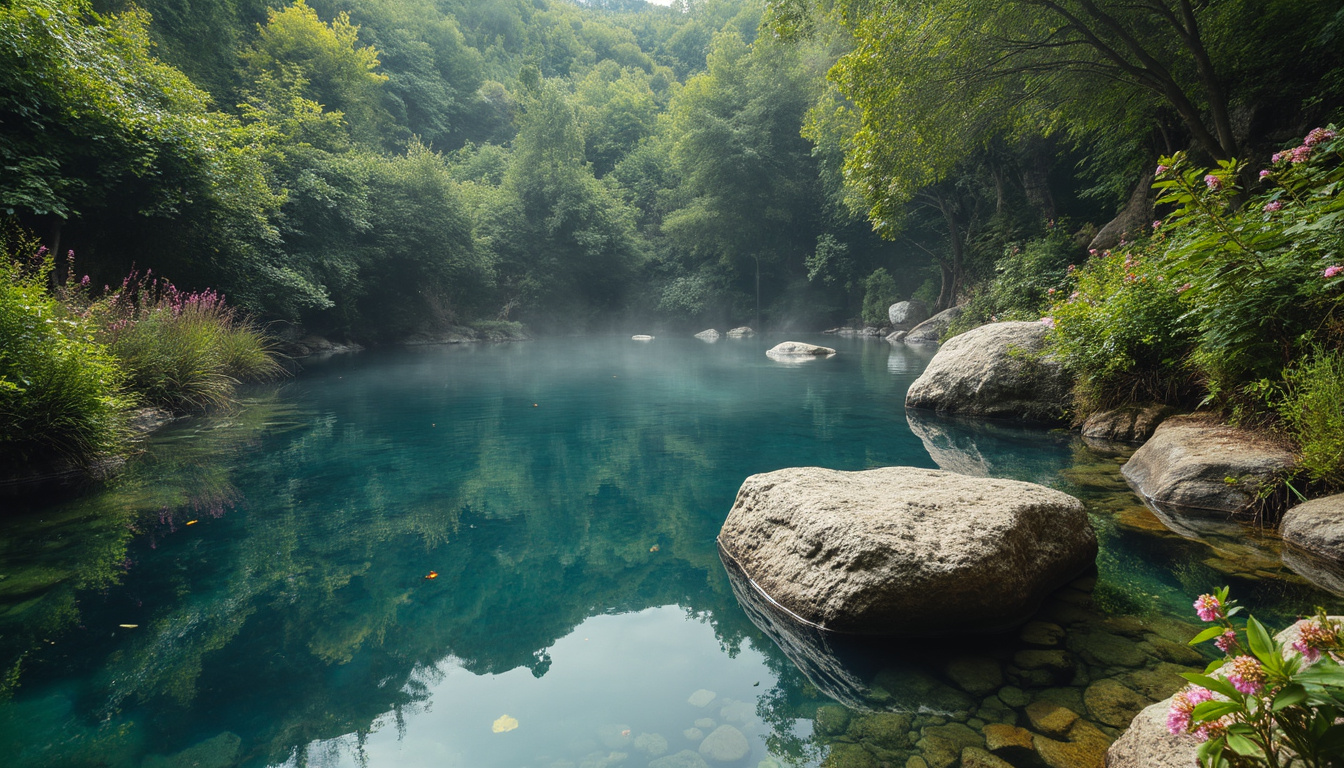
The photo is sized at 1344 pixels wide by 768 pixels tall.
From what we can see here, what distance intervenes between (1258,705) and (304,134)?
83.5 ft

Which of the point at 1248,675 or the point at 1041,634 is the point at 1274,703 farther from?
the point at 1041,634

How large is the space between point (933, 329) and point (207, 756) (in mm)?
22799

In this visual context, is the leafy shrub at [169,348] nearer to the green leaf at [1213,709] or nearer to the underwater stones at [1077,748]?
the underwater stones at [1077,748]

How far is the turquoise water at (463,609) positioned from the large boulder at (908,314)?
63.7ft

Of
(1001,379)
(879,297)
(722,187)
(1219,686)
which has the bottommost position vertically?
(1001,379)

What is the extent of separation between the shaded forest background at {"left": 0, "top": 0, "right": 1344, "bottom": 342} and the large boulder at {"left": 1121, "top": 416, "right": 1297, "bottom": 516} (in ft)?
14.1

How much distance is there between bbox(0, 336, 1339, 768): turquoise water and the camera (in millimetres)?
2146

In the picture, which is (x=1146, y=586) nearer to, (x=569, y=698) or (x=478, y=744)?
(x=569, y=698)

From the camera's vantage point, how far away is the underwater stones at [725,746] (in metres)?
2.01

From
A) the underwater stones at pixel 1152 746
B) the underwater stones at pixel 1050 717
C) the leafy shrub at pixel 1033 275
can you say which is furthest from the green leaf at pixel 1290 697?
the leafy shrub at pixel 1033 275

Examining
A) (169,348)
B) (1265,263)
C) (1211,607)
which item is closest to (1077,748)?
(1211,607)

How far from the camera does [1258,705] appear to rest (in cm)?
114

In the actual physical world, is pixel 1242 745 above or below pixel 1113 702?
→ above

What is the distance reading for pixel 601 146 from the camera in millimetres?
39594
